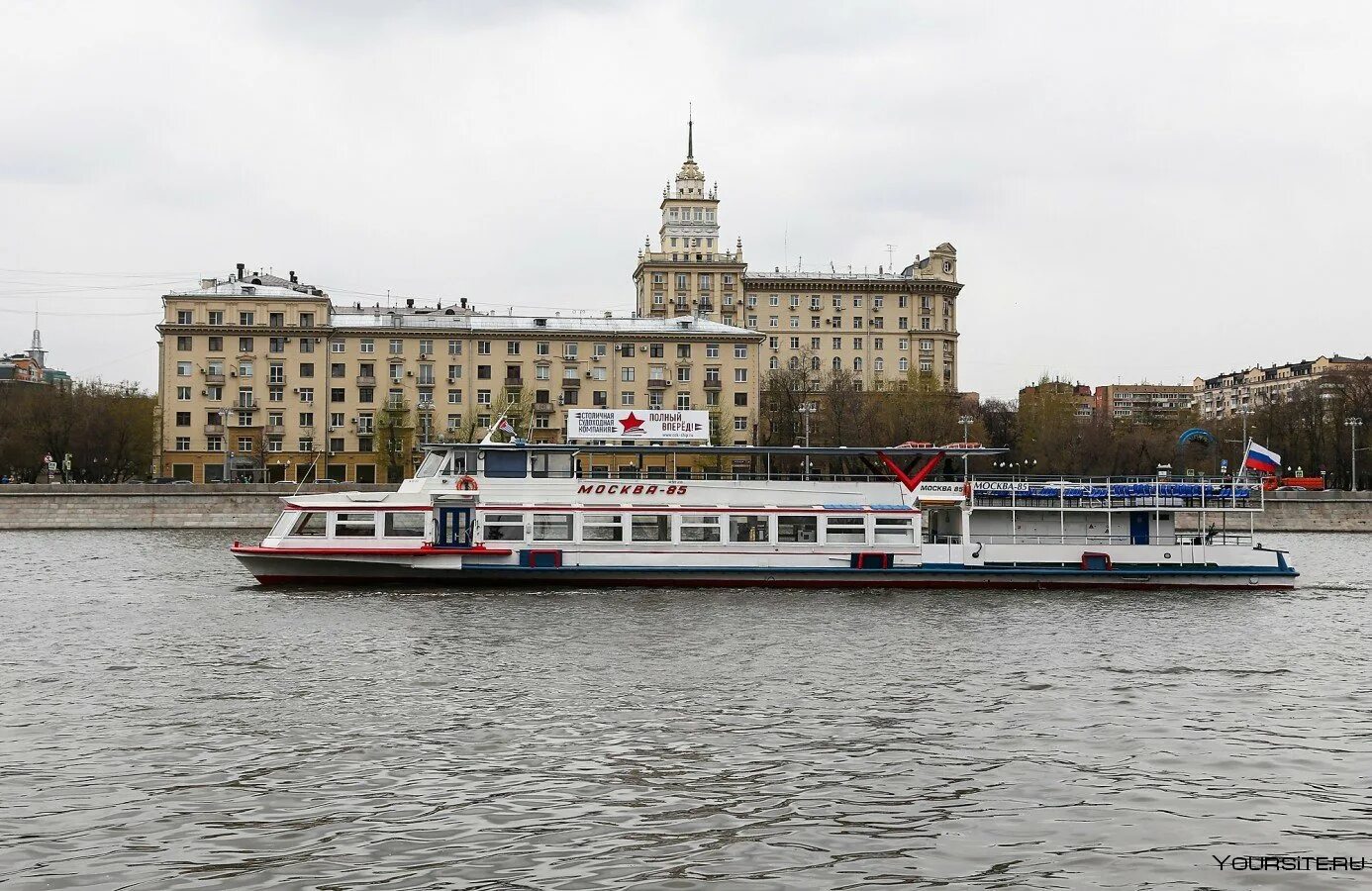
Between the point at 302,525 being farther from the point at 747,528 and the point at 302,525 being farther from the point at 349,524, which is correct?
the point at 747,528

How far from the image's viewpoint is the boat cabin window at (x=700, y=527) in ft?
133

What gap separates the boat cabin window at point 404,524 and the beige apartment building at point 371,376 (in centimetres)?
6039

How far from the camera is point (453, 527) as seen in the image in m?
39.6

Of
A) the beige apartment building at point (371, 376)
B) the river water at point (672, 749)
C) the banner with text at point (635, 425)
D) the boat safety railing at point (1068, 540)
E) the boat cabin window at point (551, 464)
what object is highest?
the beige apartment building at point (371, 376)

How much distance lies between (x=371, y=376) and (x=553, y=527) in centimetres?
6995

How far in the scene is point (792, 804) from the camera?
15641 millimetres

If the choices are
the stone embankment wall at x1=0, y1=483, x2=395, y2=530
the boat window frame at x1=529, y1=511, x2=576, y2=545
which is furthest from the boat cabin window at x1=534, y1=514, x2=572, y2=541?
the stone embankment wall at x1=0, y1=483, x2=395, y2=530

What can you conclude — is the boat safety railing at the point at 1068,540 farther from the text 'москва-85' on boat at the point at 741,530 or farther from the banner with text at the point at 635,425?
the banner with text at the point at 635,425

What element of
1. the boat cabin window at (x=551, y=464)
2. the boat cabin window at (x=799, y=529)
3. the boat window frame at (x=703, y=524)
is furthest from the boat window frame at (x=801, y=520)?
the boat cabin window at (x=551, y=464)

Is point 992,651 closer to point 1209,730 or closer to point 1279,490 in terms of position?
point 1209,730

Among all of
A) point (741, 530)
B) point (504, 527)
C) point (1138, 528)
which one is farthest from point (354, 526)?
point (1138, 528)

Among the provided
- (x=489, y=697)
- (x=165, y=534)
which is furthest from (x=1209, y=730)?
(x=165, y=534)

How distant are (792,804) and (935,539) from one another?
26994mm

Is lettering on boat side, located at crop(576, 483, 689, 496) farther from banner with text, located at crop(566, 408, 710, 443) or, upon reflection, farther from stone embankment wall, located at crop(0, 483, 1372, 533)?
stone embankment wall, located at crop(0, 483, 1372, 533)
